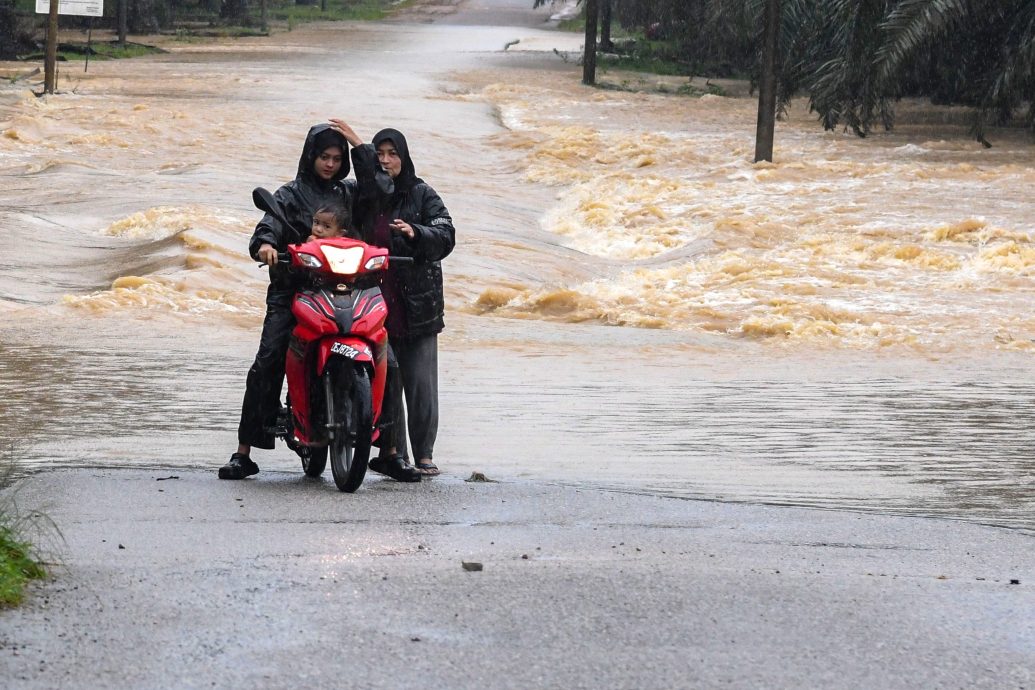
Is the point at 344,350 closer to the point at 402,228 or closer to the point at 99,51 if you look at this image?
the point at 402,228

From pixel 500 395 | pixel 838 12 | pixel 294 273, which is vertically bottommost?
pixel 500 395

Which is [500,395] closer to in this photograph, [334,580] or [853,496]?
[853,496]

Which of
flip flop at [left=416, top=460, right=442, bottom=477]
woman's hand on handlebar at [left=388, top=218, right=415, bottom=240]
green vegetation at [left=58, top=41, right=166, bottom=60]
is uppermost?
green vegetation at [left=58, top=41, right=166, bottom=60]

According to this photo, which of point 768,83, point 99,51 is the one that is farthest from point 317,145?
point 99,51

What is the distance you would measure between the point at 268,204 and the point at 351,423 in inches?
39.8

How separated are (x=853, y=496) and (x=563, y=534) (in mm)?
1721

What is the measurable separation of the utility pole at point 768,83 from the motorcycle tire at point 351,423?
20.2 meters

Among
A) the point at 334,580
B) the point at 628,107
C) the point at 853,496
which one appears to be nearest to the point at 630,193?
the point at 628,107

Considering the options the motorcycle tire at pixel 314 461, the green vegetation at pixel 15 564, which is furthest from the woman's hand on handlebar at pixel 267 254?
the green vegetation at pixel 15 564

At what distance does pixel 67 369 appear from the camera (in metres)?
10.0

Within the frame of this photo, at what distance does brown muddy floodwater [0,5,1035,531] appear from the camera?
7844 mm

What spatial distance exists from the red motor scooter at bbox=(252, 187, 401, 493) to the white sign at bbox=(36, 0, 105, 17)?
90.1 feet

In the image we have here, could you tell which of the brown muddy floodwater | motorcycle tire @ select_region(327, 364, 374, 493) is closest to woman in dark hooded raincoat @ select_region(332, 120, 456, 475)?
motorcycle tire @ select_region(327, 364, 374, 493)

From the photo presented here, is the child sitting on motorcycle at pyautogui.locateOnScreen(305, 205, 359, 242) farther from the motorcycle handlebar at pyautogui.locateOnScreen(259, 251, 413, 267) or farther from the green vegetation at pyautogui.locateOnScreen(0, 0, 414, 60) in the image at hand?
the green vegetation at pyautogui.locateOnScreen(0, 0, 414, 60)
